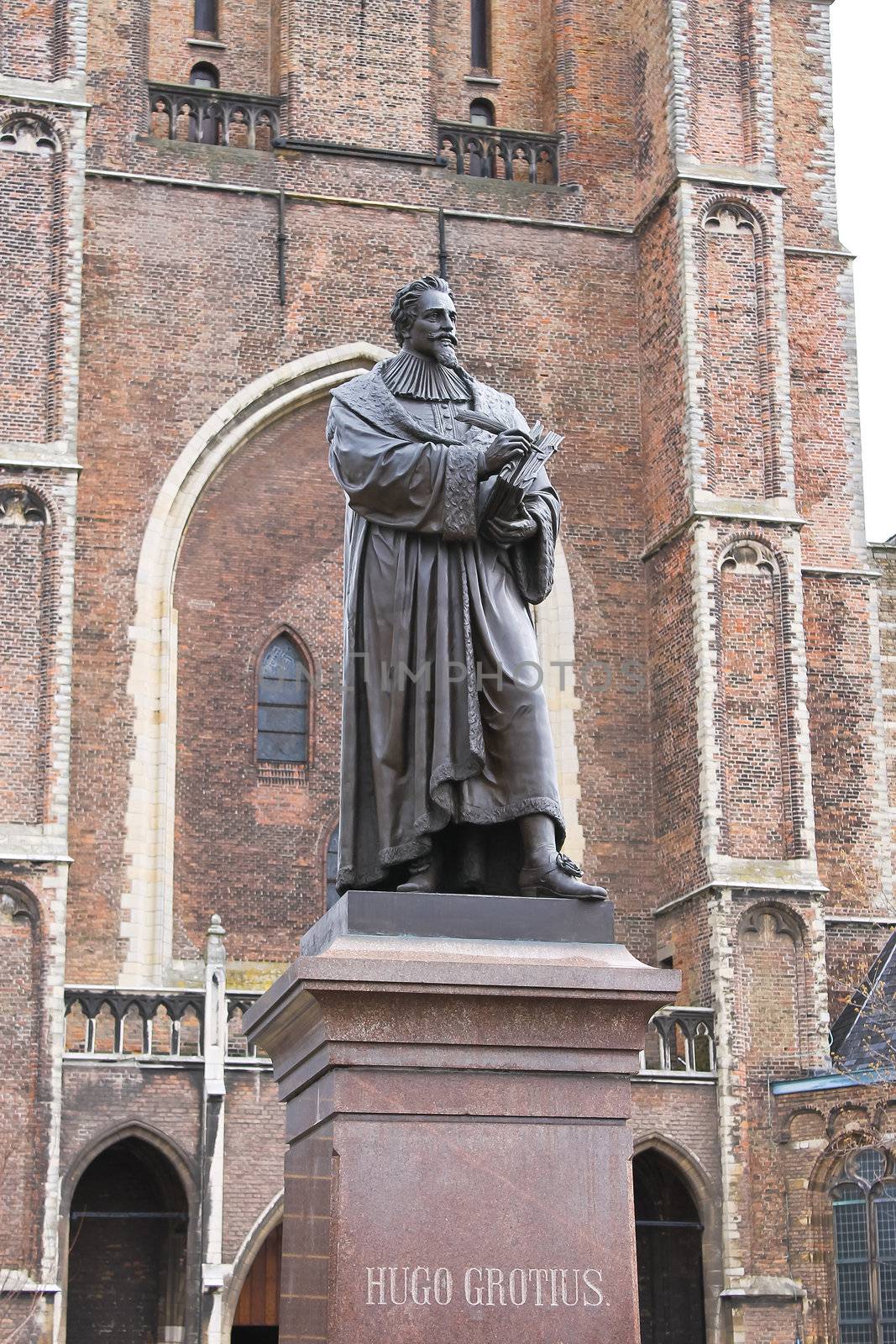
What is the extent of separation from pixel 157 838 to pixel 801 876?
20.0ft

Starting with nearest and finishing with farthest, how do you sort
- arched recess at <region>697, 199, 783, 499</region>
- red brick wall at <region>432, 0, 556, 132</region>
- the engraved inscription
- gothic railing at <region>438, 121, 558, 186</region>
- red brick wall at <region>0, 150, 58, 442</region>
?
the engraved inscription → red brick wall at <region>0, 150, 58, 442</region> → arched recess at <region>697, 199, 783, 499</region> → gothic railing at <region>438, 121, 558, 186</region> → red brick wall at <region>432, 0, 556, 132</region>

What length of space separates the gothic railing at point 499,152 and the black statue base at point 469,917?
749 inches

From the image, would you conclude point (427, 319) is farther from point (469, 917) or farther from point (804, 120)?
point (804, 120)

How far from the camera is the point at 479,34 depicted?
82.6ft

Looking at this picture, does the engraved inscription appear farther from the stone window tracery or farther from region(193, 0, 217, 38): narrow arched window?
region(193, 0, 217, 38): narrow arched window

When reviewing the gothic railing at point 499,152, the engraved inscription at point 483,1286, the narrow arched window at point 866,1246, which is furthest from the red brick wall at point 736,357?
the engraved inscription at point 483,1286

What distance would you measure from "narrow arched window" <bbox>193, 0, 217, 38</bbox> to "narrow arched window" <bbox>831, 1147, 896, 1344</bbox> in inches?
535

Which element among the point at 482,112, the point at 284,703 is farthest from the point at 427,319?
the point at 482,112

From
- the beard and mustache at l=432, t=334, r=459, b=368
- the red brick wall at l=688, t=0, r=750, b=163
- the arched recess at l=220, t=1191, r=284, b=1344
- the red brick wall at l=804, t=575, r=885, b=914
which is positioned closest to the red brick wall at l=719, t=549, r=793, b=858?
the red brick wall at l=804, t=575, r=885, b=914

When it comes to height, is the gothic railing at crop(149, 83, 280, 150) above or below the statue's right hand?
above

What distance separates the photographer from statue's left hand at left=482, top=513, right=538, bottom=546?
6.24 metres

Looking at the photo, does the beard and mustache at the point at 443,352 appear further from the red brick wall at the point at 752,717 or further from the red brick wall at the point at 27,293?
the red brick wall at the point at 752,717

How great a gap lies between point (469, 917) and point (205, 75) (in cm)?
1983

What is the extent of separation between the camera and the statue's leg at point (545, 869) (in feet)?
19.4
